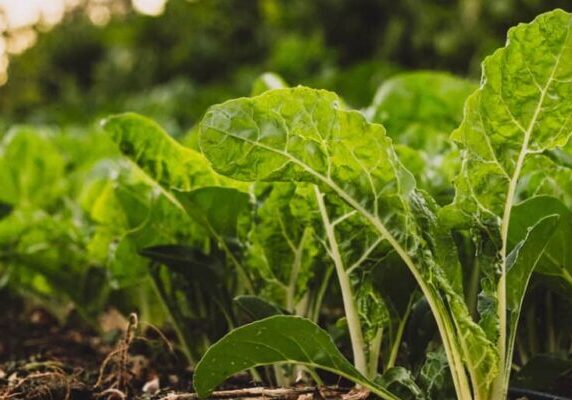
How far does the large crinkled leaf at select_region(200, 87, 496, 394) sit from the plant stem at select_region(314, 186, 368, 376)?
9 centimetres

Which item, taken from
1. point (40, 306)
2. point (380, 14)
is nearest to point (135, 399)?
point (40, 306)

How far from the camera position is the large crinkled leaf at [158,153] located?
1379 millimetres

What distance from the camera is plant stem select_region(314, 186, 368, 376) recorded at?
1.18 metres

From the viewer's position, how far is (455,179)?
3.56 feet

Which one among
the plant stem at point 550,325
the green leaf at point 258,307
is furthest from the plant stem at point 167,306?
the plant stem at point 550,325

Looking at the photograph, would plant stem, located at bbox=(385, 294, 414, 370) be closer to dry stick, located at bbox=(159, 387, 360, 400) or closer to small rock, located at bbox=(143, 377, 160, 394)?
dry stick, located at bbox=(159, 387, 360, 400)

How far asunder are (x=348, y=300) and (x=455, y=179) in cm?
24

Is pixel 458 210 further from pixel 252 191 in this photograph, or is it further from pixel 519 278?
pixel 252 191

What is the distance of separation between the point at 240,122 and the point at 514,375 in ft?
1.99

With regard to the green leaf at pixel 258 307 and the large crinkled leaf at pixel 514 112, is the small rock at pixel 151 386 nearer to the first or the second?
the green leaf at pixel 258 307

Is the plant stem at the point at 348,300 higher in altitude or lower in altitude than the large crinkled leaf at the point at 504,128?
lower

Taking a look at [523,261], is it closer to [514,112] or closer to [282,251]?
[514,112]

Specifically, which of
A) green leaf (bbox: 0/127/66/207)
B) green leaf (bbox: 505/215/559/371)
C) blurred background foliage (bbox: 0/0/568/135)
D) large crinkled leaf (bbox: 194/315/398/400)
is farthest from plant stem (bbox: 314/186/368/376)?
blurred background foliage (bbox: 0/0/568/135)

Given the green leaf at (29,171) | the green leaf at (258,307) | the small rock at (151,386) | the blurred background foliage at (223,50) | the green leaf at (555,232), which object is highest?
the blurred background foliage at (223,50)
